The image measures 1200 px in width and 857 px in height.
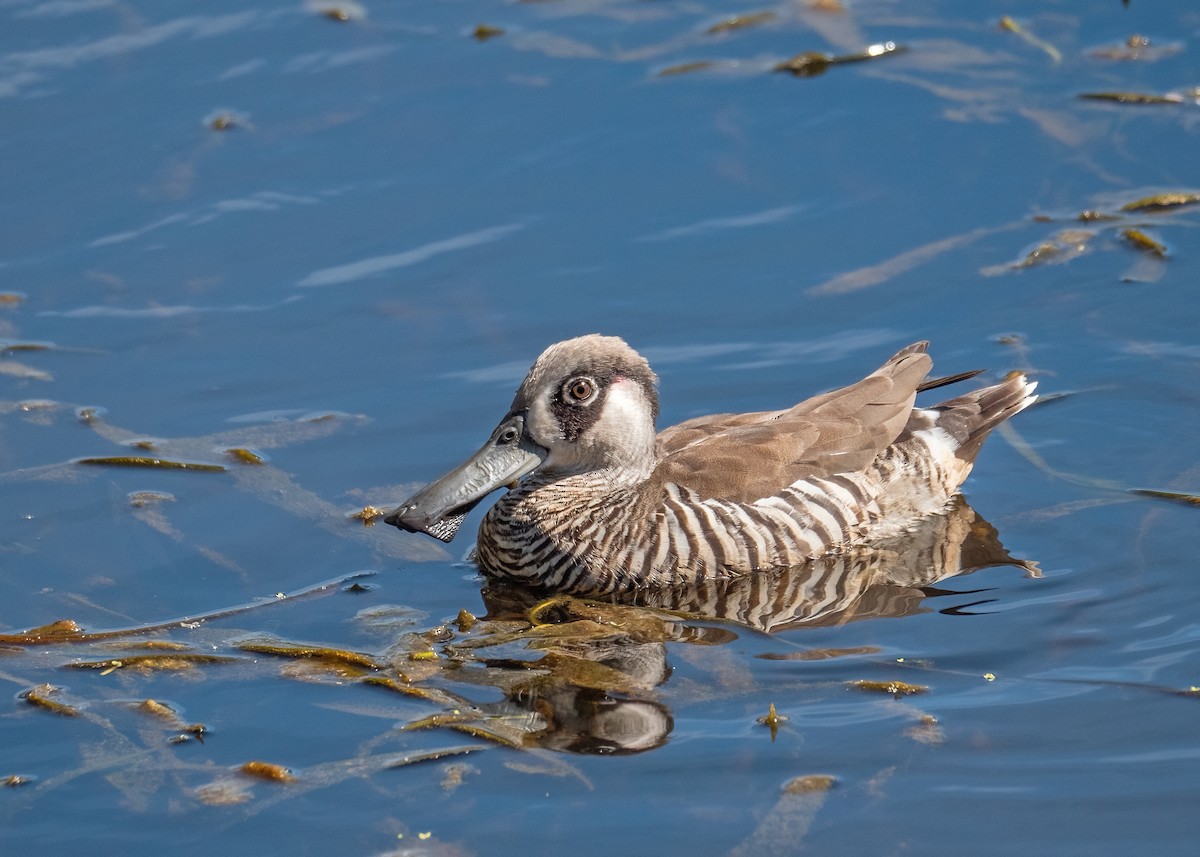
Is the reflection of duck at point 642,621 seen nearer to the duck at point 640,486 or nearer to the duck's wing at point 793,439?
the duck at point 640,486

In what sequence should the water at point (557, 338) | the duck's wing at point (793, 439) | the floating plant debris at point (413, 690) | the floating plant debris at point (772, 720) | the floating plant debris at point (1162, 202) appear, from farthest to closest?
the floating plant debris at point (1162, 202) < the duck's wing at point (793, 439) < the floating plant debris at point (413, 690) < the floating plant debris at point (772, 720) < the water at point (557, 338)

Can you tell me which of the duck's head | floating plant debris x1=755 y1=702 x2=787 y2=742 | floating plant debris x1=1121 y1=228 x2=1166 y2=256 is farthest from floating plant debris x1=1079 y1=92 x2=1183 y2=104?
floating plant debris x1=755 y1=702 x2=787 y2=742

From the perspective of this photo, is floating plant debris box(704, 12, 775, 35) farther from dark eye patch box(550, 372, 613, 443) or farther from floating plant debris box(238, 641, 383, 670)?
floating plant debris box(238, 641, 383, 670)

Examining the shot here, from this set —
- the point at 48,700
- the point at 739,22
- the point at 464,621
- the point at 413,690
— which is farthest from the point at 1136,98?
the point at 48,700

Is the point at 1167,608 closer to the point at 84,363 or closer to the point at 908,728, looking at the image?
the point at 908,728

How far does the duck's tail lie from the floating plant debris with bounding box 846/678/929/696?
8.20 ft

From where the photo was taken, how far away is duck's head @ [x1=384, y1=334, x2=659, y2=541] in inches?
330

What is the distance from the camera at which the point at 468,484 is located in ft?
27.5

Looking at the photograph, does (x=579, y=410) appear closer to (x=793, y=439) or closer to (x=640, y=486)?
(x=640, y=486)

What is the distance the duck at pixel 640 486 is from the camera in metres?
8.42

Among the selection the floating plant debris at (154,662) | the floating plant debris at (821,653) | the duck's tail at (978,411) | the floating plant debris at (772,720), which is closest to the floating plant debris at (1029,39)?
the duck's tail at (978,411)

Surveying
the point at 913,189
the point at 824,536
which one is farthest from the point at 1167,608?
the point at 913,189

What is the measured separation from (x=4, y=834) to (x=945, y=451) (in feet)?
17.1

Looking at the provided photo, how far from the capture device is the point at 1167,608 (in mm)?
7895
